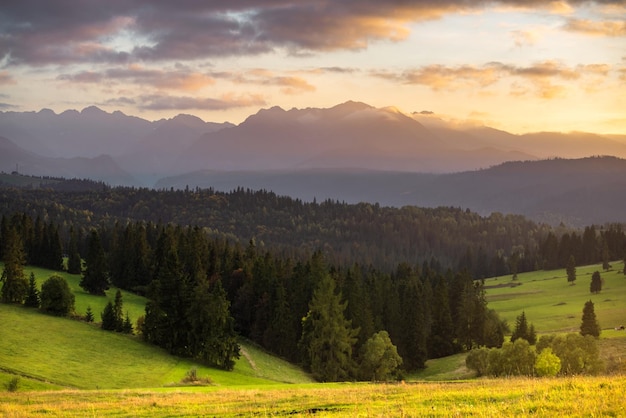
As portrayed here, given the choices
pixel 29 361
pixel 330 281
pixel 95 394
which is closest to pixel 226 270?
pixel 330 281

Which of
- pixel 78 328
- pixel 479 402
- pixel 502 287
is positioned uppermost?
pixel 479 402

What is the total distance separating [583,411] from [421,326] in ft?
313

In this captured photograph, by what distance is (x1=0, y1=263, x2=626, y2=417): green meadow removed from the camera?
23.6 metres

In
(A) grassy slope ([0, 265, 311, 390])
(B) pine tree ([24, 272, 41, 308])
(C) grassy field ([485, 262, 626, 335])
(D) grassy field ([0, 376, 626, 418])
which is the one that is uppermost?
(D) grassy field ([0, 376, 626, 418])

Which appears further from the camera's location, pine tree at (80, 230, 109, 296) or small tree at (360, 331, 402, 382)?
pine tree at (80, 230, 109, 296)

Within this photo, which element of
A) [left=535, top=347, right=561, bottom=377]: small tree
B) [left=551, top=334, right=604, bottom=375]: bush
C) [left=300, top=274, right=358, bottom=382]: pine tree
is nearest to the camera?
[left=535, top=347, right=561, bottom=377]: small tree

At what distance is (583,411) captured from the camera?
62.5ft

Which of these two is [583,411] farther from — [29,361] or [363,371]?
[363,371]

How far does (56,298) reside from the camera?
278 feet

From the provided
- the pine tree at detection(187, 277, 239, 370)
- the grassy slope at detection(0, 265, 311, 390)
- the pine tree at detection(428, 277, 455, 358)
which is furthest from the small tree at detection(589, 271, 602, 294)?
the pine tree at detection(187, 277, 239, 370)

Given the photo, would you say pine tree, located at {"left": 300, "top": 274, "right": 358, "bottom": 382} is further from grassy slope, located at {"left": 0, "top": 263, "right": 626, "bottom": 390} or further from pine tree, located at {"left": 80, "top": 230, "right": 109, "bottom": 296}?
pine tree, located at {"left": 80, "top": 230, "right": 109, "bottom": 296}

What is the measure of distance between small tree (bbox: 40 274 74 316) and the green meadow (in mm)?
2138

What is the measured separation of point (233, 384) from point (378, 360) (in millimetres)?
34212

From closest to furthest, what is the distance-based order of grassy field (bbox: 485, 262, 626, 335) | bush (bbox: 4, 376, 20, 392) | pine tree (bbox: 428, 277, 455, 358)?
bush (bbox: 4, 376, 20, 392) → pine tree (bbox: 428, 277, 455, 358) → grassy field (bbox: 485, 262, 626, 335)
